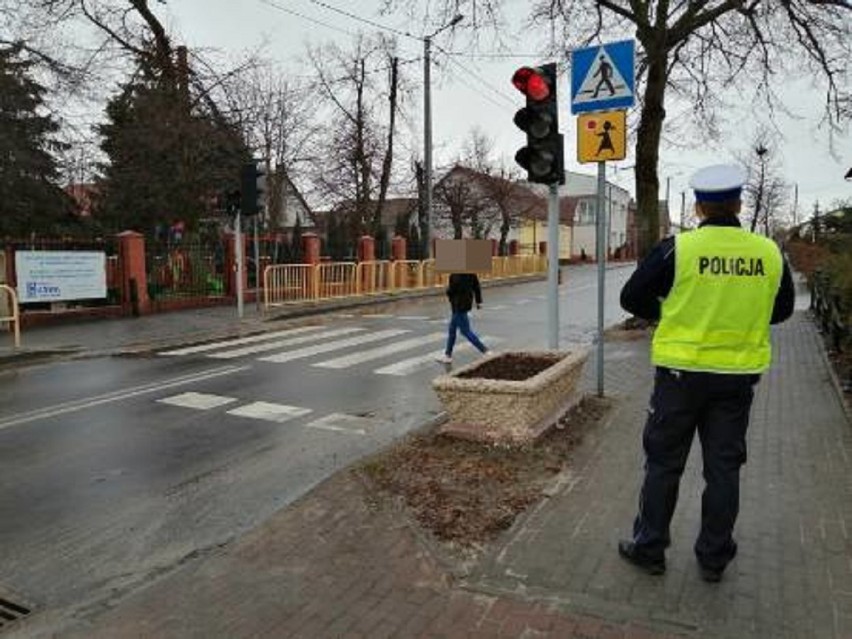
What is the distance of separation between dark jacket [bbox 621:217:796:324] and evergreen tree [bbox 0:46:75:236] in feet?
82.7

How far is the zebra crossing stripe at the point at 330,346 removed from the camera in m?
12.6

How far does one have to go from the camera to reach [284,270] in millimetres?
21938

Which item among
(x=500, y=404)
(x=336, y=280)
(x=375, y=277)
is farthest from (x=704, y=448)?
(x=375, y=277)

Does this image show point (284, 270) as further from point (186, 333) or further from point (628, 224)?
point (628, 224)

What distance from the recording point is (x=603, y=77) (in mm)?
8023

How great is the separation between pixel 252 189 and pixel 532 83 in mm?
12324

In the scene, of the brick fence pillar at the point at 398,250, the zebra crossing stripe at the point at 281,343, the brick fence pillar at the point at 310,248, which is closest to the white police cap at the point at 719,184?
the zebra crossing stripe at the point at 281,343

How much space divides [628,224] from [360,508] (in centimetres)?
9980

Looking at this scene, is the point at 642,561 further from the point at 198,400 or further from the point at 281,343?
the point at 281,343

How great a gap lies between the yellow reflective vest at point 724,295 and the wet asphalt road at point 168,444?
299 cm

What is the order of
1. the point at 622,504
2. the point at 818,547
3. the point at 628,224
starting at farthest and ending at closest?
the point at 628,224 < the point at 622,504 < the point at 818,547

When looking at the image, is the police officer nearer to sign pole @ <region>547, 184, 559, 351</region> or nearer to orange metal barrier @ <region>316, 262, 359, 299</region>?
sign pole @ <region>547, 184, 559, 351</region>

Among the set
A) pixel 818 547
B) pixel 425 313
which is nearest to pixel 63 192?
pixel 425 313

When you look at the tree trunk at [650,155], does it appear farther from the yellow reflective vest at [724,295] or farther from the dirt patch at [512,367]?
the yellow reflective vest at [724,295]
